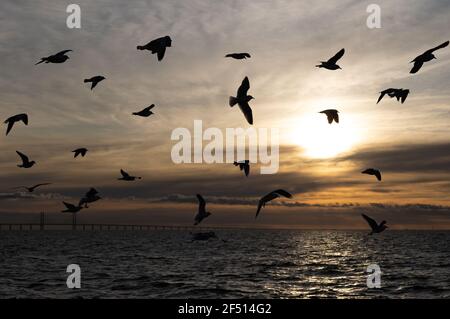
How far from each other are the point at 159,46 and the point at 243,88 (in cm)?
392

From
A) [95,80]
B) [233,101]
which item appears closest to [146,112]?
[95,80]

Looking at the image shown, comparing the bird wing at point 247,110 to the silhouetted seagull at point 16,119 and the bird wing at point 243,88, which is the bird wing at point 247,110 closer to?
the bird wing at point 243,88

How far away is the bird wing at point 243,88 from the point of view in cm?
2273

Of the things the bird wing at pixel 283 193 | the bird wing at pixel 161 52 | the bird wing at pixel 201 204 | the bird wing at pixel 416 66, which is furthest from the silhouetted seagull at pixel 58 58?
the bird wing at pixel 416 66

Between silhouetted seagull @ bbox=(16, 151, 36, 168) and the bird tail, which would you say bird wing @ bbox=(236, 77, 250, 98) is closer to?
the bird tail

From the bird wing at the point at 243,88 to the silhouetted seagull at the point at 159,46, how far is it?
3.31 metres

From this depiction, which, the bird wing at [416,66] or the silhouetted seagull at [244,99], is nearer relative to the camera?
the silhouetted seagull at [244,99]

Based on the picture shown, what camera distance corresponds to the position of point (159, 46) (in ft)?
78.7

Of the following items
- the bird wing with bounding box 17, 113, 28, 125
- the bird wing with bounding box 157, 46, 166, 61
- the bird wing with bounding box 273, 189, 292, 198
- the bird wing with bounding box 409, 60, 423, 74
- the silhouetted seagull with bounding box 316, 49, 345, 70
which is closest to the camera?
the bird wing with bounding box 273, 189, 292, 198

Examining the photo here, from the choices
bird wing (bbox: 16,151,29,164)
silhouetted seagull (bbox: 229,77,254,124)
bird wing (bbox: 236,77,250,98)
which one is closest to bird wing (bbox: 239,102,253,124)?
silhouetted seagull (bbox: 229,77,254,124)

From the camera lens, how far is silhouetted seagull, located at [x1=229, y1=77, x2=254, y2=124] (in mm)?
22078

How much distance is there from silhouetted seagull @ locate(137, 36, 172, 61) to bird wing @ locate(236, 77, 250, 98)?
3307mm

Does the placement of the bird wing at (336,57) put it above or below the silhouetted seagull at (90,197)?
above
